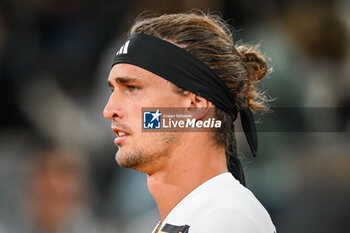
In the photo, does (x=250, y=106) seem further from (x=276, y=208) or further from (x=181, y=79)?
(x=276, y=208)

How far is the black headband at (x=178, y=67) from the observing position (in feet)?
4.88

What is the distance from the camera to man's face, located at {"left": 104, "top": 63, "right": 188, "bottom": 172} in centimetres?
145

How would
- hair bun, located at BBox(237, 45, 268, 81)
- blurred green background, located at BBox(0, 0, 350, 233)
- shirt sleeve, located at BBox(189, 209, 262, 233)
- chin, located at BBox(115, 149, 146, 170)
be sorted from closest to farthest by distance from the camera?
shirt sleeve, located at BBox(189, 209, 262, 233) < chin, located at BBox(115, 149, 146, 170) < hair bun, located at BBox(237, 45, 268, 81) < blurred green background, located at BBox(0, 0, 350, 233)

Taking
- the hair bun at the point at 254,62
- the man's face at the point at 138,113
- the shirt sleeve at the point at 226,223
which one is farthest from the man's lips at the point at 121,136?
the hair bun at the point at 254,62

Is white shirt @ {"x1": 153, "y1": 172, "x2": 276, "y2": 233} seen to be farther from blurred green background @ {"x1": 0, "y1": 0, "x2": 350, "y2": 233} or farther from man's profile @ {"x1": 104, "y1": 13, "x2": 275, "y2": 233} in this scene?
blurred green background @ {"x1": 0, "y1": 0, "x2": 350, "y2": 233}

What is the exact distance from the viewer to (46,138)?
9.09 feet

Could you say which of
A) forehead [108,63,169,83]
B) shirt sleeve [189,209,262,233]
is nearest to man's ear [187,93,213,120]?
forehead [108,63,169,83]

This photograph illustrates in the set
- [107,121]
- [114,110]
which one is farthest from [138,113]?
[107,121]

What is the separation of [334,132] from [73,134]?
1.44 meters

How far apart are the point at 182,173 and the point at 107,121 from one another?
1370 mm

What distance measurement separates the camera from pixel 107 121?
277 centimetres

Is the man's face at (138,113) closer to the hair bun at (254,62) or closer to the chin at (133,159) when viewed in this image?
the chin at (133,159)

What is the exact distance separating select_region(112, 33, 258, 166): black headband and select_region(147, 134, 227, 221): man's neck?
0.54ft

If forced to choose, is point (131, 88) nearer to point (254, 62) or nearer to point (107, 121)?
point (254, 62)
